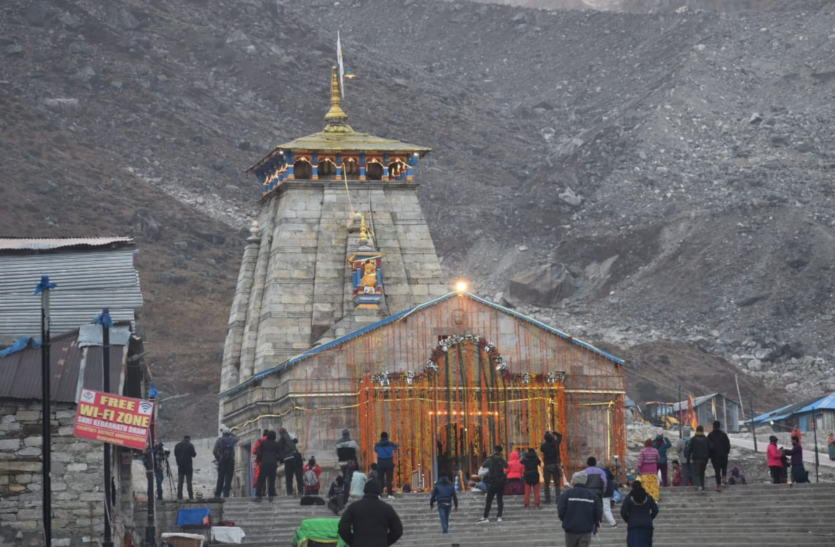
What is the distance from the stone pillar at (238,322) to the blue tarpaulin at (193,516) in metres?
18.6

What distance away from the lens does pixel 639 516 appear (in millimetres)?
30625

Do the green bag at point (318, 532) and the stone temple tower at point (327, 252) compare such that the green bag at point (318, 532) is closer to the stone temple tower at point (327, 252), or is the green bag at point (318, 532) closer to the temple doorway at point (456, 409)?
the temple doorway at point (456, 409)

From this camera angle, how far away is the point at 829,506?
37875mm

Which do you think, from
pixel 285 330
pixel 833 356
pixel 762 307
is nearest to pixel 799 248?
pixel 762 307

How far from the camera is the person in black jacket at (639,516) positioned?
3059cm

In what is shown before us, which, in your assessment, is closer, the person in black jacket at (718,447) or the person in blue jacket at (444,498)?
the person in blue jacket at (444,498)

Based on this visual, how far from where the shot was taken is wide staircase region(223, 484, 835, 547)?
35.7 metres

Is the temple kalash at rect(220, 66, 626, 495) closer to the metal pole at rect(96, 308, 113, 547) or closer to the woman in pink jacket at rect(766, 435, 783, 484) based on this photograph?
the woman in pink jacket at rect(766, 435, 783, 484)

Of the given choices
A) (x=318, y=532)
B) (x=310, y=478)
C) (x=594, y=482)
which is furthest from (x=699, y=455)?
(x=318, y=532)

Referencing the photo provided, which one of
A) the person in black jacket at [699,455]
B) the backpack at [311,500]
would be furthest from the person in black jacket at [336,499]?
the person in black jacket at [699,455]

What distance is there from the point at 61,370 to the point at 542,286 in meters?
93.4

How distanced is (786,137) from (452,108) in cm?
3986

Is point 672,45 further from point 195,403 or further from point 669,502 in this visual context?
point 669,502

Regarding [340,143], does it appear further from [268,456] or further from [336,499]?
[336,499]
